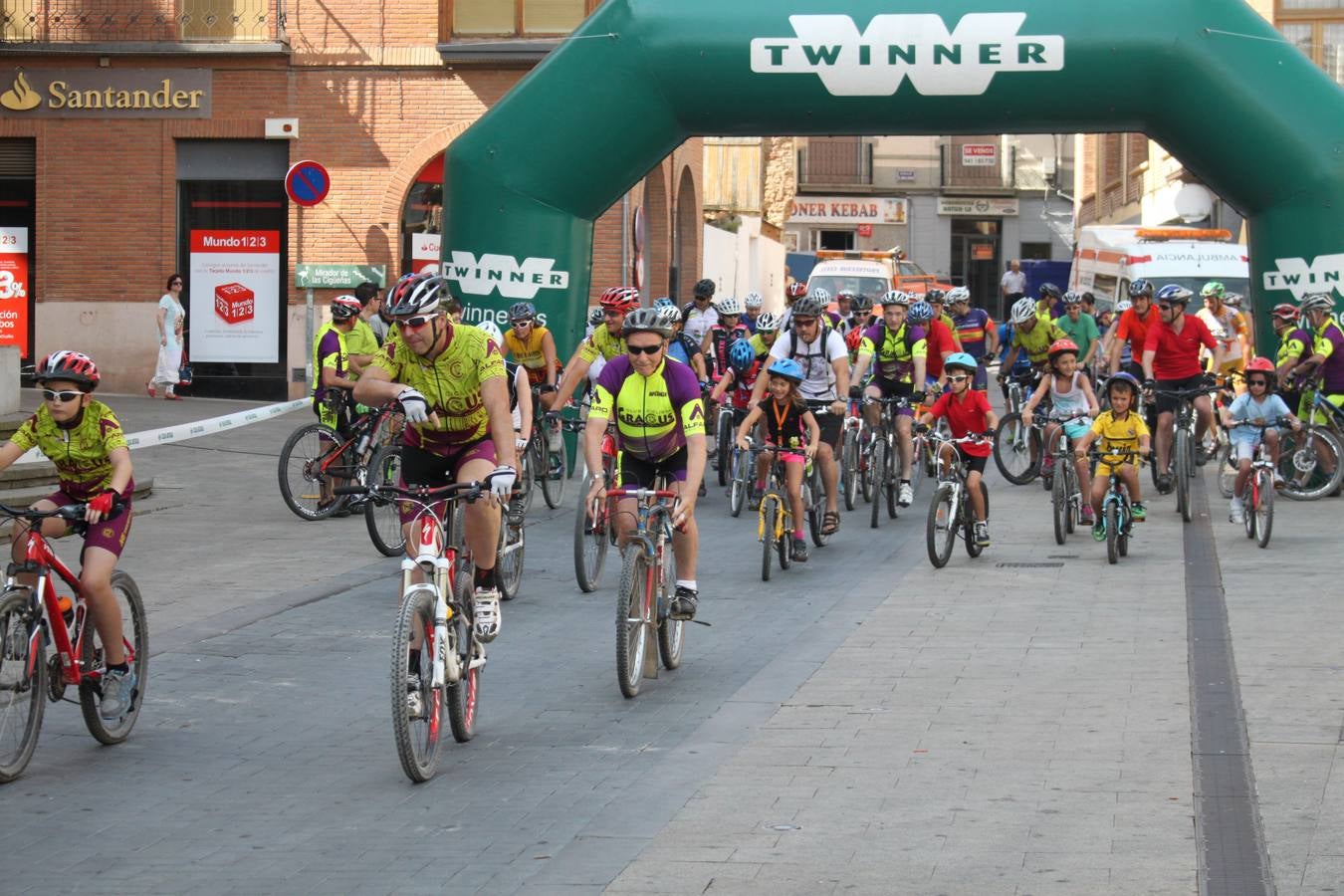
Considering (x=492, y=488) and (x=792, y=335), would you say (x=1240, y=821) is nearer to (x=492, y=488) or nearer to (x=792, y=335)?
(x=492, y=488)

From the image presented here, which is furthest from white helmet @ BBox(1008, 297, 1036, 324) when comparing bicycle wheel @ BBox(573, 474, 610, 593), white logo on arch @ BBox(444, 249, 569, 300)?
bicycle wheel @ BBox(573, 474, 610, 593)

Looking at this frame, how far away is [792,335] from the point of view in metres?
15.0

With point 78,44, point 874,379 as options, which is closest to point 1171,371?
point 874,379

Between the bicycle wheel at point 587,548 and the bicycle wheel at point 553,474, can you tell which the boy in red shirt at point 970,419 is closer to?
the bicycle wheel at point 587,548

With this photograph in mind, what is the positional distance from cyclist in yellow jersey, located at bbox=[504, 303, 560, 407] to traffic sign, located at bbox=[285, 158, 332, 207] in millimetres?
5495

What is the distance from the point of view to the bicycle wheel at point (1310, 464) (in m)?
16.5

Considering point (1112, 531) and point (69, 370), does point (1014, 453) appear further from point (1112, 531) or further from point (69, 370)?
point (69, 370)

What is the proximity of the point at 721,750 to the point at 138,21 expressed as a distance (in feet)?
68.0

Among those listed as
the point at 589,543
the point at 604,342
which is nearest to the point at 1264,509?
the point at 604,342

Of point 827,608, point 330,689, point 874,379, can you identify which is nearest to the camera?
point 330,689

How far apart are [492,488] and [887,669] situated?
2683mm

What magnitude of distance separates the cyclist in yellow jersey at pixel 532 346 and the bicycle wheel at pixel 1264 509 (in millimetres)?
5455

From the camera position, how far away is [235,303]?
26266 millimetres

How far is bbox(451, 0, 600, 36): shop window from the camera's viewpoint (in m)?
25.9
